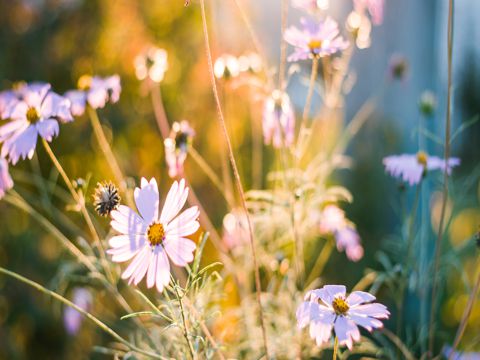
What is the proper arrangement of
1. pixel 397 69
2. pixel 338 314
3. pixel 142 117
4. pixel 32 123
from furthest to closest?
pixel 142 117, pixel 397 69, pixel 32 123, pixel 338 314

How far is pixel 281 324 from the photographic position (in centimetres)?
73

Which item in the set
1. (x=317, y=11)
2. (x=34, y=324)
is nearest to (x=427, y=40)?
(x=317, y=11)

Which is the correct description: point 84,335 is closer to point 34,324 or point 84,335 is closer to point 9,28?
point 34,324

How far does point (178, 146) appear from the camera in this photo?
670 millimetres

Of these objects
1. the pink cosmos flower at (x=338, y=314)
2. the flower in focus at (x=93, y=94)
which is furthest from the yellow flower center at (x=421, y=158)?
the flower in focus at (x=93, y=94)

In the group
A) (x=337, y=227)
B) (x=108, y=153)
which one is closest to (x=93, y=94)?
(x=108, y=153)

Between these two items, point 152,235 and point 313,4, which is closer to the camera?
point 152,235

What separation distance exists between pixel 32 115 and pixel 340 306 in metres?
0.36

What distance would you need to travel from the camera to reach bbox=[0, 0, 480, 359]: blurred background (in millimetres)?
1297

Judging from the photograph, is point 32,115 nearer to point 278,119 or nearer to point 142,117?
point 278,119

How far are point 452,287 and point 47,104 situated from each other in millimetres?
1231

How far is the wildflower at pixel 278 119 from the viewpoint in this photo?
24.7 inches

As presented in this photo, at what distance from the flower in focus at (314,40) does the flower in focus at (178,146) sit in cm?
15

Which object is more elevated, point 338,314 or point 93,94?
point 93,94
